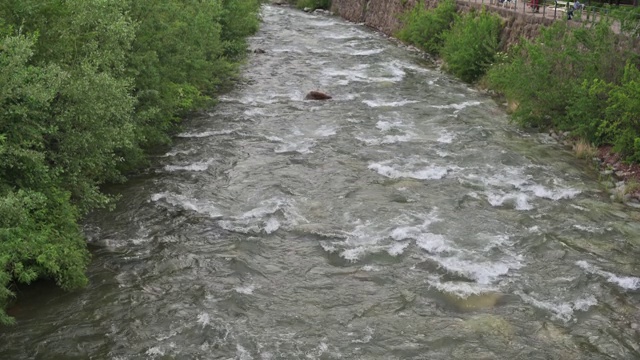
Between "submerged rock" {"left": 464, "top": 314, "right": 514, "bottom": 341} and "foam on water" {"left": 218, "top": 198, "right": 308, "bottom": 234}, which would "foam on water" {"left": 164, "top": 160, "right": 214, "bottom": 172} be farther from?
"submerged rock" {"left": 464, "top": 314, "right": 514, "bottom": 341}

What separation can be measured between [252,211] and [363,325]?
5.89 metres

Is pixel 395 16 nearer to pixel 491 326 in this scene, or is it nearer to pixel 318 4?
pixel 318 4

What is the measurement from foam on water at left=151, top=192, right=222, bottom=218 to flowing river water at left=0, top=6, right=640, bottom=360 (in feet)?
0.26

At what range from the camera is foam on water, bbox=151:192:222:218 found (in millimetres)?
16781

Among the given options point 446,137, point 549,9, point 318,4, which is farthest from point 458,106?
point 318,4

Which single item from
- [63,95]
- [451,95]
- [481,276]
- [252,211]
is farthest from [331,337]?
[451,95]

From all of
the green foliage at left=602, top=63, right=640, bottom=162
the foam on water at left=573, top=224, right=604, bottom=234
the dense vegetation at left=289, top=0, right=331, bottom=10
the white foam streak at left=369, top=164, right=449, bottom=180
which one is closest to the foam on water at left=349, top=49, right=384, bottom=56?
the white foam streak at left=369, top=164, right=449, bottom=180

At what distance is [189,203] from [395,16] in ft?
117

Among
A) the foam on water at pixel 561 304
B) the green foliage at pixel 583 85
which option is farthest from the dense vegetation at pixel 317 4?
the foam on water at pixel 561 304

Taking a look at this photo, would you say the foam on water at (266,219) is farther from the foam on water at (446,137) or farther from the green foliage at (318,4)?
the green foliage at (318,4)

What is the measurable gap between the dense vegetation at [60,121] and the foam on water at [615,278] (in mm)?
11005

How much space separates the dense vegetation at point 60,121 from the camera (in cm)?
1166

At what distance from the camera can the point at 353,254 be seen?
574 inches

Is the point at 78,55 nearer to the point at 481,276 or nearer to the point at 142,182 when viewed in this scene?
the point at 142,182
